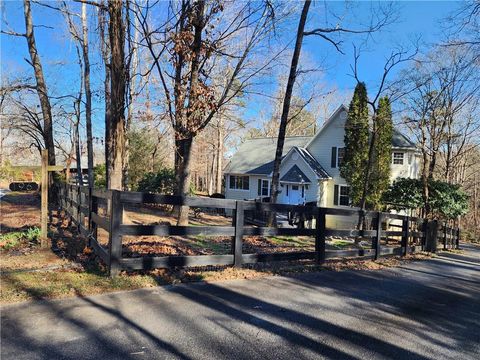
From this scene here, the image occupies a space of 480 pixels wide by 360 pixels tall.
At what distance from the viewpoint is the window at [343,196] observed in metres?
26.3

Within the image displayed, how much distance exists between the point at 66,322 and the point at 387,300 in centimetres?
430

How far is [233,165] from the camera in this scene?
1325 inches

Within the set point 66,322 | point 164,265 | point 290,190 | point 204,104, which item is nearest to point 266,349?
point 66,322

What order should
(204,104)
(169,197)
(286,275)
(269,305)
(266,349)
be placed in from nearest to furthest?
1. (266,349)
2. (269,305)
3. (169,197)
4. (286,275)
5. (204,104)

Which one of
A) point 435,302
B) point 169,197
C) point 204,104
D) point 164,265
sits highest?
point 204,104

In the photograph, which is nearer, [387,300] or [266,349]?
[266,349]

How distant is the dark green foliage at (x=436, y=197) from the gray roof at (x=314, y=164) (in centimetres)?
599

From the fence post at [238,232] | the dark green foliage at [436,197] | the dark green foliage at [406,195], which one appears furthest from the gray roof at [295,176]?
the fence post at [238,232]

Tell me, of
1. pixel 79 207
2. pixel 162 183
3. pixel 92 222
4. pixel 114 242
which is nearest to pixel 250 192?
pixel 162 183

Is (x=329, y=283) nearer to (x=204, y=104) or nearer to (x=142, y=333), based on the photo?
(x=142, y=333)

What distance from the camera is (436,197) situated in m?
19.9

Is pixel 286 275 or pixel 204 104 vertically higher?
pixel 204 104

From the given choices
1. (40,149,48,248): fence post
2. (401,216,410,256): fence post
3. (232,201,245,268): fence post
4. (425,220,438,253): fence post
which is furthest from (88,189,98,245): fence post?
(425,220,438,253): fence post

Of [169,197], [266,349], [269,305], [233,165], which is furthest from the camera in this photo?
[233,165]
